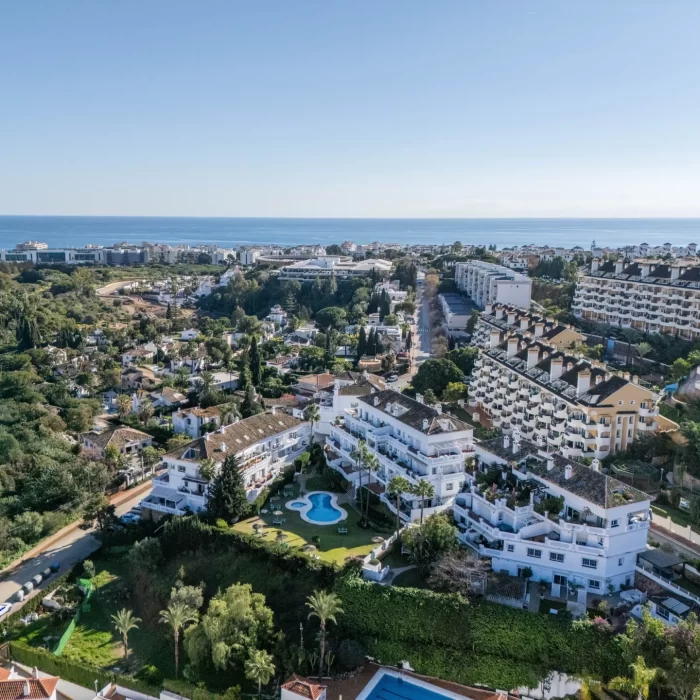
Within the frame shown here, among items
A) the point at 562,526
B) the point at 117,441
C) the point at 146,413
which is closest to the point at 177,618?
the point at 562,526

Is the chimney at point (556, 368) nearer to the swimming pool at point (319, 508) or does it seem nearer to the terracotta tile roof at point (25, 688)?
the swimming pool at point (319, 508)

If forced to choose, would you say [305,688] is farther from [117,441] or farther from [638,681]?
[117,441]

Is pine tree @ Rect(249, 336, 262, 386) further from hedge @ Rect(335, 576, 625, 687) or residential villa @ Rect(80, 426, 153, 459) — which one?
hedge @ Rect(335, 576, 625, 687)

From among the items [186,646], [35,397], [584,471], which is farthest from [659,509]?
[35,397]

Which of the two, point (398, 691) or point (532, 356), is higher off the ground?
point (532, 356)

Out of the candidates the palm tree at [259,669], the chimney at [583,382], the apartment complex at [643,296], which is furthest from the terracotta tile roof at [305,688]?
the apartment complex at [643,296]

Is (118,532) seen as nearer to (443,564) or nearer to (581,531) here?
(443,564)
